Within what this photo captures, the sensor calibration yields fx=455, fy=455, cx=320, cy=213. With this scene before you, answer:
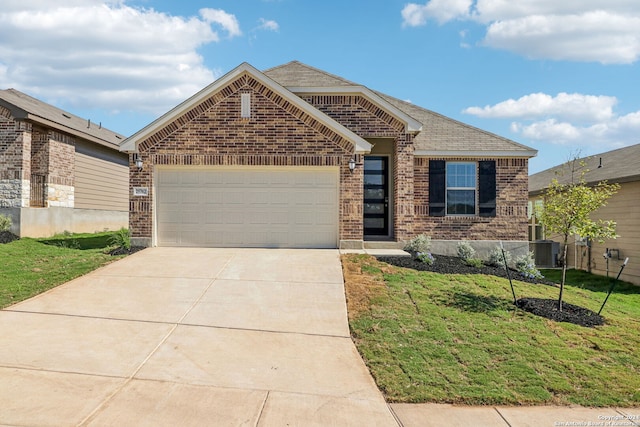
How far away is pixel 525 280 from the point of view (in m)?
11.3

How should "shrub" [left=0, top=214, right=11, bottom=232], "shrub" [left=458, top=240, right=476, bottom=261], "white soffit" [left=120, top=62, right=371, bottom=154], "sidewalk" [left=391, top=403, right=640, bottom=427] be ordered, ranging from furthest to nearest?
"shrub" [left=0, top=214, right=11, bottom=232], "shrub" [left=458, top=240, right=476, bottom=261], "white soffit" [left=120, top=62, right=371, bottom=154], "sidewalk" [left=391, top=403, right=640, bottom=427]

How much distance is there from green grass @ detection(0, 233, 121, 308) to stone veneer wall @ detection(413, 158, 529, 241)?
9055 mm

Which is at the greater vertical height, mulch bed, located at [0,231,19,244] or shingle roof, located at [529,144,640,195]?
shingle roof, located at [529,144,640,195]

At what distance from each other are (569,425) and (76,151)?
19381 mm

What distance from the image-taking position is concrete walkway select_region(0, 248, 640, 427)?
4.75m

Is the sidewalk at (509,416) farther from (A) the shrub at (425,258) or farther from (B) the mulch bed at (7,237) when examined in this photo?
(B) the mulch bed at (7,237)

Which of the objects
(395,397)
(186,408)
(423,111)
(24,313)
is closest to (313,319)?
(395,397)

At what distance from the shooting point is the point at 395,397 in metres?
5.39

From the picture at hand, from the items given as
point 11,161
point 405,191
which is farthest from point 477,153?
point 11,161

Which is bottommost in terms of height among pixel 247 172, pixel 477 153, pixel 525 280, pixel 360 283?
pixel 525 280

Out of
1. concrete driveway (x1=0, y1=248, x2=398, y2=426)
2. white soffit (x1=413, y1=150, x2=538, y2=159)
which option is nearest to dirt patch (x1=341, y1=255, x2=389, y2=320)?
concrete driveway (x1=0, y1=248, x2=398, y2=426)

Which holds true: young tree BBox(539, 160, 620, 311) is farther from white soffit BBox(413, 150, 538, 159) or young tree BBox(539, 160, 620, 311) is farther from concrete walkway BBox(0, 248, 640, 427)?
white soffit BBox(413, 150, 538, 159)

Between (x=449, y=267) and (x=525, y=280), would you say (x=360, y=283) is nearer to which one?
(x=449, y=267)

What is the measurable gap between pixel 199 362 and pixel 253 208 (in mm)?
7400
